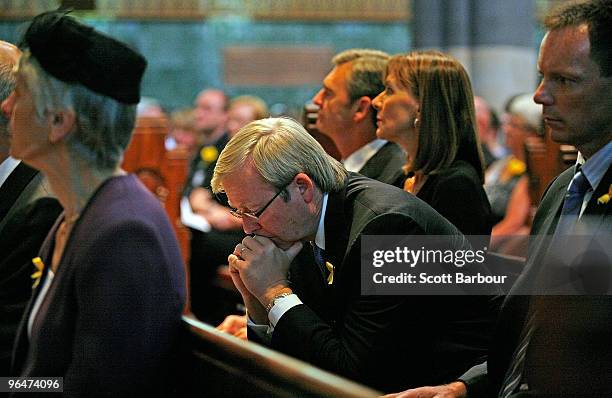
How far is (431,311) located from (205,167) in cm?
500

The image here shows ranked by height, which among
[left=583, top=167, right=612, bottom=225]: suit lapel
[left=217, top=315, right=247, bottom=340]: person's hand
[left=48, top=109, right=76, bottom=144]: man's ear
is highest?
[left=48, top=109, right=76, bottom=144]: man's ear

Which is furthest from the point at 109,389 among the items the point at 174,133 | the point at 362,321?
the point at 174,133

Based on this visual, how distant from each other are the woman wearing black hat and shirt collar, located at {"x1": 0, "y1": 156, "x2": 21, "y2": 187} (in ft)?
1.44

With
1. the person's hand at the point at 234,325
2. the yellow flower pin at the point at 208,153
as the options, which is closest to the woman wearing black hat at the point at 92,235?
the person's hand at the point at 234,325

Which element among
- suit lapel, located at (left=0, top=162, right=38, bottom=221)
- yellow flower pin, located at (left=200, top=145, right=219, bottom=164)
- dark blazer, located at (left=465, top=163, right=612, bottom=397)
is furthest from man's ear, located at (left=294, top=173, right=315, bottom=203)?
yellow flower pin, located at (left=200, top=145, right=219, bottom=164)

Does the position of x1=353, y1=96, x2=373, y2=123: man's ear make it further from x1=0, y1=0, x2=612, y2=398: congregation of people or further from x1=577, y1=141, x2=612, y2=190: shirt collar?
x1=577, y1=141, x2=612, y2=190: shirt collar

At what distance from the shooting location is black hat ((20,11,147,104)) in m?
2.25

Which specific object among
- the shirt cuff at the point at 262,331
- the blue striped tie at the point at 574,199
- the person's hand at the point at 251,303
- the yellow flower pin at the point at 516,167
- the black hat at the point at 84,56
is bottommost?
the yellow flower pin at the point at 516,167

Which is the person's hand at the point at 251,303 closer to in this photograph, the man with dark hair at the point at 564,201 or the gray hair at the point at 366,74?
Answer: the man with dark hair at the point at 564,201

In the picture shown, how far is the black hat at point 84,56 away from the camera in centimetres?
225

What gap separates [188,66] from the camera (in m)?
11.1

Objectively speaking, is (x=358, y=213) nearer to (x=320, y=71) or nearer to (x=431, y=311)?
(x=431, y=311)

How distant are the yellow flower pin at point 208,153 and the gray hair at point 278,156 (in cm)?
491

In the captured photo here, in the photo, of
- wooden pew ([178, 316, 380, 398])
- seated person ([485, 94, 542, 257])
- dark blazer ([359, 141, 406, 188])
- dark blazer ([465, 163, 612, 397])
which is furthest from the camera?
seated person ([485, 94, 542, 257])
